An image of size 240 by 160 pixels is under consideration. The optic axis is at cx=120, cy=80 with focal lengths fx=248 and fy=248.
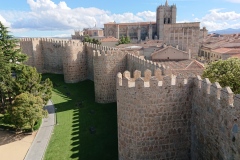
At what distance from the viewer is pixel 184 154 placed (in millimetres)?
10336

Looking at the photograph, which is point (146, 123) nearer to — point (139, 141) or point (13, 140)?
point (139, 141)

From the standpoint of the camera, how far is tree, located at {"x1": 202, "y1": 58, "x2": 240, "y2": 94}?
555 inches

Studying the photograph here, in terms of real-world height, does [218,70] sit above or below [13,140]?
above

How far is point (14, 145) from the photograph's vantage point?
1500 cm

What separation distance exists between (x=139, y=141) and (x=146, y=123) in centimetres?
79

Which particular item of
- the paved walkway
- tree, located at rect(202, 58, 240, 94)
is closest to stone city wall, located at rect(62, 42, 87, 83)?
the paved walkway

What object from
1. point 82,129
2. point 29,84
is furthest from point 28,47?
point 82,129

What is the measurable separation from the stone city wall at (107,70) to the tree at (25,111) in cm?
543

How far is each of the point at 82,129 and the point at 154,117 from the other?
7178 mm

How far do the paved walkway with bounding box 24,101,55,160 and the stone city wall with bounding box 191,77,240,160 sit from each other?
8.21 m

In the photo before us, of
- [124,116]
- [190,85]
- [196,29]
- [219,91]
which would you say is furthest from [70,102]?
[196,29]

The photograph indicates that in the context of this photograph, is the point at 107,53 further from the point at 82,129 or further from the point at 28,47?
the point at 28,47


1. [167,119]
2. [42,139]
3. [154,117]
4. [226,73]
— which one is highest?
[226,73]

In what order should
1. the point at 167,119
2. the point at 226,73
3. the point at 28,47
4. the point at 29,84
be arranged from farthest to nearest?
1. the point at 28,47
2. the point at 29,84
3. the point at 226,73
4. the point at 167,119
